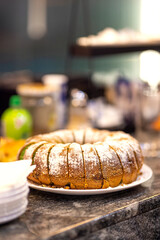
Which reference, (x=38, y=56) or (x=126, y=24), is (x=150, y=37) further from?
(x=38, y=56)

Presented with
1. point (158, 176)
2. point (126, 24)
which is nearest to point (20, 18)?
point (126, 24)

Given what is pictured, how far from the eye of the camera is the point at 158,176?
1.58 m

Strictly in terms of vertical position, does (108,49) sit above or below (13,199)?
above

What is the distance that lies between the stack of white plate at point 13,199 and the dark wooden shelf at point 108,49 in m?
1.67

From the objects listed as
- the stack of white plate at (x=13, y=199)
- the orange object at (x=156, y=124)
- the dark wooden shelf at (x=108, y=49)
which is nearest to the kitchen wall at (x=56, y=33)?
the dark wooden shelf at (x=108, y=49)

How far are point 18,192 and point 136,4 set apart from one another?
4559mm

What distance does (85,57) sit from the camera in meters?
2.98

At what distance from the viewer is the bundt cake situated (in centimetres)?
130

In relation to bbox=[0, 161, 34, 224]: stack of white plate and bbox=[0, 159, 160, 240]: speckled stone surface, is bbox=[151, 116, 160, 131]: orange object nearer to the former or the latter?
bbox=[0, 159, 160, 240]: speckled stone surface

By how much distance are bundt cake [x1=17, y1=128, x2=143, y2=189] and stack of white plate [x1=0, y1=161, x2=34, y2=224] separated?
0.19 metres

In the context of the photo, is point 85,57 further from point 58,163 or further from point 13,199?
point 13,199

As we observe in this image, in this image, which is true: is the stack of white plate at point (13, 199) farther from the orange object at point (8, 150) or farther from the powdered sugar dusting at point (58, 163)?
the orange object at point (8, 150)

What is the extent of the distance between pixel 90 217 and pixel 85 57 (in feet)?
6.49

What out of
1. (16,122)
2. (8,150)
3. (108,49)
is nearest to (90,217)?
(8,150)
